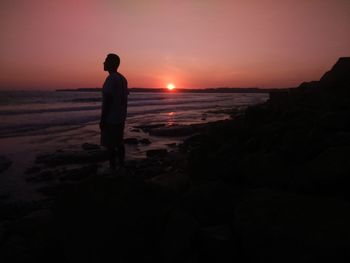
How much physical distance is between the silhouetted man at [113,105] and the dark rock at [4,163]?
485 centimetres

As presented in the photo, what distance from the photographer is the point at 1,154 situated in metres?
10.9

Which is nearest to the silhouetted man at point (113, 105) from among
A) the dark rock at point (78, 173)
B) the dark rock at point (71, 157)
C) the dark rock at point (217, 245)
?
the dark rock at point (78, 173)

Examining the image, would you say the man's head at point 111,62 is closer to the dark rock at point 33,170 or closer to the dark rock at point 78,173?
the dark rock at point 78,173

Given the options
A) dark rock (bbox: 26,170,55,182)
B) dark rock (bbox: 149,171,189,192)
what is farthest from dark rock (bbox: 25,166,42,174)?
dark rock (bbox: 149,171,189,192)

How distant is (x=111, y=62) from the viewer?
5766 millimetres

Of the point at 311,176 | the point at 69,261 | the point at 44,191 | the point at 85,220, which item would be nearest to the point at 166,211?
the point at 85,220

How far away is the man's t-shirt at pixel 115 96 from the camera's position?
18.7 ft

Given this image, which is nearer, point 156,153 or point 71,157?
point 71,157

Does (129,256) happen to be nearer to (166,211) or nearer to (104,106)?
(166,211)

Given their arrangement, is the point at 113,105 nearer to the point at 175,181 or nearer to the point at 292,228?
the point at 175,181

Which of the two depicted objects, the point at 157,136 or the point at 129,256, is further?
the point at 157,136

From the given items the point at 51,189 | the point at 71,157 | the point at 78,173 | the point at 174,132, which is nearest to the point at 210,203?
the point at 51,189

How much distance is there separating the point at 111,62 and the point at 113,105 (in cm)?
79

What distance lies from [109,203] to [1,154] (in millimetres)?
8952
